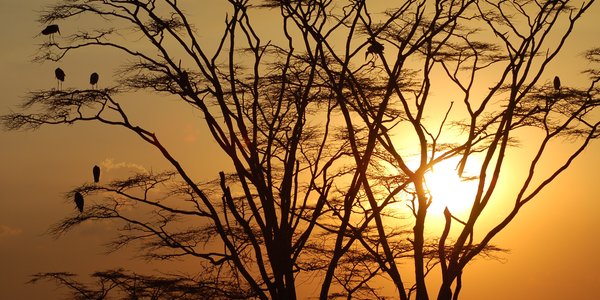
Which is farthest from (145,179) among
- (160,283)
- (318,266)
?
(318,266)

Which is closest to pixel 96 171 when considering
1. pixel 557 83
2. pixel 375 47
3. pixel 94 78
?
pixel 94 78

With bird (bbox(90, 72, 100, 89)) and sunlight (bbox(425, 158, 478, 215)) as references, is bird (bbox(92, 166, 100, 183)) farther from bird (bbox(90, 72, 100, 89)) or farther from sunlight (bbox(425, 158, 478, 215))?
sunlight (bbox(425, 158, 478, 215))

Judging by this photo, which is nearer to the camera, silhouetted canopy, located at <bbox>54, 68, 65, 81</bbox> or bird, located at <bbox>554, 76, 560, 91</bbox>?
silhouetted canopy, located at <bbox>54, 68, 65, 81</bbox>

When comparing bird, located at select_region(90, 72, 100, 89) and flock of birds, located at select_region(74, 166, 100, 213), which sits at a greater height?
bird, located at select_region(90, 72, 100, 89)

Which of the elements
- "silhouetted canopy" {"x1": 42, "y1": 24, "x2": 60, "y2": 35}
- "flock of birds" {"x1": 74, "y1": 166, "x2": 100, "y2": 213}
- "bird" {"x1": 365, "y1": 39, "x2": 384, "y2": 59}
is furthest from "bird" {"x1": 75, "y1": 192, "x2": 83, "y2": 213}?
"bird" {"x1": 365, "y1": 39, "x2": 384, "y2": 59}

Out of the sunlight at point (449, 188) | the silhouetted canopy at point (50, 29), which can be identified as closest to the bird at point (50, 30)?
the silhouetted canopy at point (50, 29)

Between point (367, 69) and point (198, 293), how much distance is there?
4.13 meters

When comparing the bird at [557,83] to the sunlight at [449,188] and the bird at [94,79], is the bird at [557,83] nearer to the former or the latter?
the sunlight at [449,188]

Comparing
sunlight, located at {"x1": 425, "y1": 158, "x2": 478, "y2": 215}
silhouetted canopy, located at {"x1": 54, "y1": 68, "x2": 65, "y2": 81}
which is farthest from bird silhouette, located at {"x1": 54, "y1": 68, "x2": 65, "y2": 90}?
sunlight, located at {"x1": 425, "y1": 158, "x2": 478, "y2": 215}

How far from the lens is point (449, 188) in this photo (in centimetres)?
1234

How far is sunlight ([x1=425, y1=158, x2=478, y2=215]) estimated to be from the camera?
1207cm

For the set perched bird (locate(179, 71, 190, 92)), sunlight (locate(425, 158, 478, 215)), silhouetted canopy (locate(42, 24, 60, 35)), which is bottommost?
sunlight (locate(425, 158, 478, 215))

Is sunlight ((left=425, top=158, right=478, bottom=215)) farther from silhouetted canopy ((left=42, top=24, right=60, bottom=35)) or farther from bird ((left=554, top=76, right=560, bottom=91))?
silhouetted canopy ((left=42, top=24, right=60, bottom=35))

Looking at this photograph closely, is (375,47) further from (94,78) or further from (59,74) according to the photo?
(59,74)
